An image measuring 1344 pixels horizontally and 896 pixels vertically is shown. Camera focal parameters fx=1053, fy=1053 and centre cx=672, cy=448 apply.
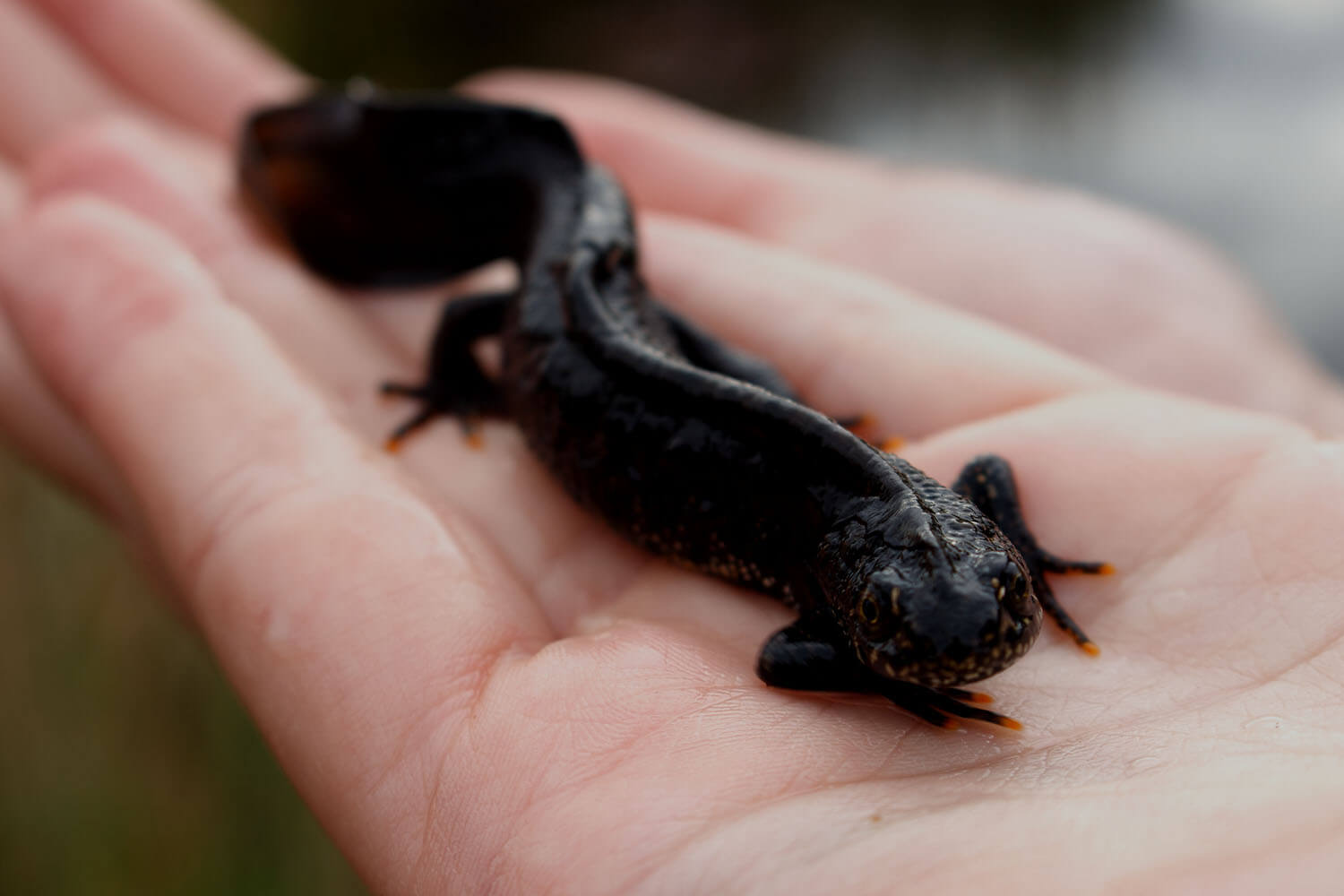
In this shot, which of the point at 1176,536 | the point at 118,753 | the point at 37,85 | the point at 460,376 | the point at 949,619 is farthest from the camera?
the point at 37,85

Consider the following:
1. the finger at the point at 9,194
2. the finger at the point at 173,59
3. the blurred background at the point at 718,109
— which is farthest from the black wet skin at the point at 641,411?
the blurred background at the point at 718,109

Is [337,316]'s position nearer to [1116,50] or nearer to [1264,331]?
[1264,331]

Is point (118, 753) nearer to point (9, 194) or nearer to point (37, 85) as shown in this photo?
point (9, 194)

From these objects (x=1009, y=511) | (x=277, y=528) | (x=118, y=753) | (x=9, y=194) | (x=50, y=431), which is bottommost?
(x=118, y=753)

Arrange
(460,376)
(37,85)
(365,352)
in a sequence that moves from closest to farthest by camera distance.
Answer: (460,376)
(365,352)
(37,85)

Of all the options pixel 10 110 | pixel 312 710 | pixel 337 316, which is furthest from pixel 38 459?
pixel 312 710

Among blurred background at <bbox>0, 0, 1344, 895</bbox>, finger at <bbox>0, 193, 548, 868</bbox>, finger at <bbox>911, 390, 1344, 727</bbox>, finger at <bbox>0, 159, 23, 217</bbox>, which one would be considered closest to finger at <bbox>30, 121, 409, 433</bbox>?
finger at <bbox>0, 159, 23, 217</bbox>

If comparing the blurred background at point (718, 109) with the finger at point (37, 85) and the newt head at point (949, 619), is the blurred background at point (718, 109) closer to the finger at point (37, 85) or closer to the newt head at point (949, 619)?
the finger at point (37, 85)

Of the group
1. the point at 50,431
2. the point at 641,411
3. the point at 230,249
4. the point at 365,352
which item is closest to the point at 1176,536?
the point at 641,411
